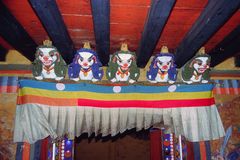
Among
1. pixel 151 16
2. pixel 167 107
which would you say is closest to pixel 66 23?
pixel 151 16

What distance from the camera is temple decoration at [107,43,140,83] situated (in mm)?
3760

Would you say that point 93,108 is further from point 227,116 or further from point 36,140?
point 227,116

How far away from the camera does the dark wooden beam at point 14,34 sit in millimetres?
2897

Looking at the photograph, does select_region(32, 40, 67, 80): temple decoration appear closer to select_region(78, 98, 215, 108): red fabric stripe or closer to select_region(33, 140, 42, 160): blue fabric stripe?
select_region(78, 98, 215, 108): red fabric stripe

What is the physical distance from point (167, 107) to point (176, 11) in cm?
173

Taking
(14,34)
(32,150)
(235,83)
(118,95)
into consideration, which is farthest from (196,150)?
(14,34)

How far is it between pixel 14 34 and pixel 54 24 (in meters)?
0.74

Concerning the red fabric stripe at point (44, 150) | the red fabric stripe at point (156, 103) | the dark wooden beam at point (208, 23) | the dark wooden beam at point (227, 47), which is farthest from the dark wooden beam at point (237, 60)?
the red fabric stripe at point (44, 150)

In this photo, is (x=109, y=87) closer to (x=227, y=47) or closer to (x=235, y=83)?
(x=227, y=47)

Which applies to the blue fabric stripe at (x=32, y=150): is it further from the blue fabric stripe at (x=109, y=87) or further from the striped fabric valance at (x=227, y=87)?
the striped fabric valance at (x=227, y=87)

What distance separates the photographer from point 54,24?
9.59 ft

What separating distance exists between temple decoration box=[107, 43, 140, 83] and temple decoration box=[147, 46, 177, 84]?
0.97 feet

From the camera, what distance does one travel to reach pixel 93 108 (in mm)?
4023

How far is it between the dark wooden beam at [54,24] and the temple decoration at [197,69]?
1977 millimetres
